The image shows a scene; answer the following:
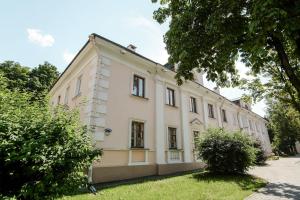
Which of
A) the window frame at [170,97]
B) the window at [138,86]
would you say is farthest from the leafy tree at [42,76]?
the window frame at [170,97]

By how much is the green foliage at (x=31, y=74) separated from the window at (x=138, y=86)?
1702 cm

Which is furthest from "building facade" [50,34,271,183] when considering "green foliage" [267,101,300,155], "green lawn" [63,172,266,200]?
"green foliage" [267,101,300,155]

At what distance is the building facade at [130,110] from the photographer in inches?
395

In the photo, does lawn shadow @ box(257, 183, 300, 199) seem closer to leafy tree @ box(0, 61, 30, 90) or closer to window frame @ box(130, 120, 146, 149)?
window frame @ box(130, 120, 146, 149)

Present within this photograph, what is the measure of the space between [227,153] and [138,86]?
658 cm

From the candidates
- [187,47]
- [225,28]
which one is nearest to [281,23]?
[225,28]

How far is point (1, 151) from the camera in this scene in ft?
10.5

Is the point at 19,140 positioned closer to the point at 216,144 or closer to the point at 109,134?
the point at 109,134

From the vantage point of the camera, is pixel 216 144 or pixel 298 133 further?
pixel 298 133

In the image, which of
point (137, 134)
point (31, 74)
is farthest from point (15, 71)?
point (137, 134)

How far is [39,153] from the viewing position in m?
3.37

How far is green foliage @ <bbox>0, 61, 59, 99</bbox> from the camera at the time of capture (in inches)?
1046

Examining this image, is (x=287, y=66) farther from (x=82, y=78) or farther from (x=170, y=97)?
(x=82, y=78)

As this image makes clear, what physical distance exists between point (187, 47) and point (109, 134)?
5833 mm
